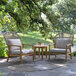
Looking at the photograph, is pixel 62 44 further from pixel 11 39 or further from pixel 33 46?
pixel 11 39

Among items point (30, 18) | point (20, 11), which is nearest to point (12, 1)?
point (20, 11)

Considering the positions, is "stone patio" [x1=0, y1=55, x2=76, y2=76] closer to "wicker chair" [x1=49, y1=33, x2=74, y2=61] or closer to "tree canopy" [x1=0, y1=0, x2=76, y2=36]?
"wicker chair" [x1=49, y1=33, x2=74, y2=61]

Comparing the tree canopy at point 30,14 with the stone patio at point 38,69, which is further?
the tree canopy at point 30,14

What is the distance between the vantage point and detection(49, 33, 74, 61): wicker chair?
14.3 ft

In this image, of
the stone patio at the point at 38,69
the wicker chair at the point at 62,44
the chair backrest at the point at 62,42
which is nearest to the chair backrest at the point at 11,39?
the stone patio at the point at 38,69

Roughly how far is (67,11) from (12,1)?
132 inches

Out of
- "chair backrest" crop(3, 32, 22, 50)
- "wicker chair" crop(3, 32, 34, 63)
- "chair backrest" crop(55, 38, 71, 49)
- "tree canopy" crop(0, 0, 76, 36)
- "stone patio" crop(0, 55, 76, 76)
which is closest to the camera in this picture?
"stone patio" crop(0, 55, 76, 76)

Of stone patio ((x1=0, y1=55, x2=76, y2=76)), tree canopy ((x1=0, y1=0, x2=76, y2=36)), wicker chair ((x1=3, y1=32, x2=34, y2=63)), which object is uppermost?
tree canopy ((x1=0, y1=0, x2=76, y2=36))

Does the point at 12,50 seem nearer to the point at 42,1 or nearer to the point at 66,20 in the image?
the point at 42,1

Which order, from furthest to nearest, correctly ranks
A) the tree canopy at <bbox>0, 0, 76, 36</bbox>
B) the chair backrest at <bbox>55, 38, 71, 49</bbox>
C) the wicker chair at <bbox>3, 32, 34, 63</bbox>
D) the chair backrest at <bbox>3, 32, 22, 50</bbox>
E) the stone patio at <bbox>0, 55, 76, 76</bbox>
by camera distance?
the tree canopy at <bbox>0, 0, 76, 36</bbox> → the chair backrest at <bbox>55, 38, 71, 49</bbox> → the chair backrest at <bbox>3, 32, 22, 50</bbox> → the wicker chair at <bbox>3, 32, 34, 63</bbox> → the stone patio at <bbox>0, 55, 76, 76</bbox>

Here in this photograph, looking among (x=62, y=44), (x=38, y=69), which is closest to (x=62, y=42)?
(x=62, y=44)

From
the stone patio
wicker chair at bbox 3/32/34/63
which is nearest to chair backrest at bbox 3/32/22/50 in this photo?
wicker chair at bbox 3/32/34/63

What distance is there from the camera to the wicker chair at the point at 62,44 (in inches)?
172

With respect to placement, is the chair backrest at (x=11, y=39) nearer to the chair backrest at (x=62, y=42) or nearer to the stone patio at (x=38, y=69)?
the stone patio at (x=38, y=69)
